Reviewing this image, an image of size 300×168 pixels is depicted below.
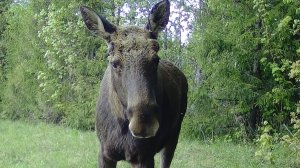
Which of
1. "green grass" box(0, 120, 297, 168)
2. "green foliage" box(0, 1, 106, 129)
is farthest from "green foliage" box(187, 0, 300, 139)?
"green foliage" box(0, 1, 106, 129)

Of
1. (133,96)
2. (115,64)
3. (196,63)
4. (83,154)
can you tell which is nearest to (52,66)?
(196,63)

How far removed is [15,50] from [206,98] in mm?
10753

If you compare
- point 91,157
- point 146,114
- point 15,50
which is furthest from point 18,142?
point 15,50

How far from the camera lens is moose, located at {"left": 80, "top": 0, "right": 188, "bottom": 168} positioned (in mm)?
4285

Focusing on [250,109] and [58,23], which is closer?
[250,109]

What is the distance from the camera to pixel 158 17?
5215mm

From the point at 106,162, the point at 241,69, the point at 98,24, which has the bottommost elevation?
the point at 106,162

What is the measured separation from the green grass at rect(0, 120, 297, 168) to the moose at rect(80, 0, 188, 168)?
2.67 metres

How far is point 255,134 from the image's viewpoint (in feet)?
39.9

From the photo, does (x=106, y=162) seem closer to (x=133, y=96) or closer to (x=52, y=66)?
(x=133, y=96)

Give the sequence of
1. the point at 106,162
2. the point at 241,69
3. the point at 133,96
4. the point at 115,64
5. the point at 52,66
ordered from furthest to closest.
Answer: the point at 52,66 < the point at 241,69 < the point at 106,162 < the point at 115,64 < the point at 133,96

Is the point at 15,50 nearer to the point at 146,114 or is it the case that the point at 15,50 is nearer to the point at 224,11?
the point at 224,11

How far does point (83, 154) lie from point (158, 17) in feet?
17.7

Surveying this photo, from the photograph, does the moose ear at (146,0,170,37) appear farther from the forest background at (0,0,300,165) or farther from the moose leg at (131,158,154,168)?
the forest background at (0,0,300,165)
